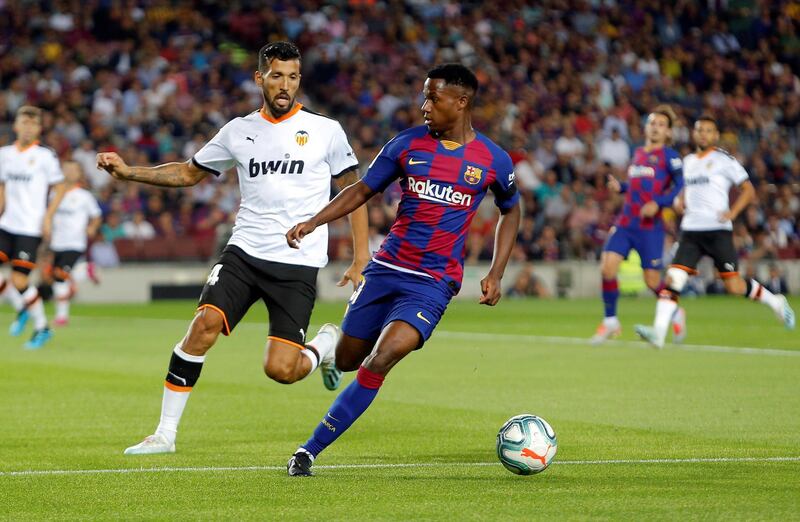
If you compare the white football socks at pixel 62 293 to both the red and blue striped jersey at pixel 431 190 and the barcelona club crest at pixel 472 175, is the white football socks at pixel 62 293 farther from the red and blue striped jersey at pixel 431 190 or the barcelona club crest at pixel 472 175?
the barcelona club crest at pixel 472 175

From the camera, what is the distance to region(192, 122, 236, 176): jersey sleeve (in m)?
9.11

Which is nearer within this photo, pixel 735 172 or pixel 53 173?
pixel 735 172

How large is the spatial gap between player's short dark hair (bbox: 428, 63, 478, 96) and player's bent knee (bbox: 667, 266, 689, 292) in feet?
28.5

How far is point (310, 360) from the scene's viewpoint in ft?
31.0

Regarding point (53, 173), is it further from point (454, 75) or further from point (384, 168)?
point (454, 75)

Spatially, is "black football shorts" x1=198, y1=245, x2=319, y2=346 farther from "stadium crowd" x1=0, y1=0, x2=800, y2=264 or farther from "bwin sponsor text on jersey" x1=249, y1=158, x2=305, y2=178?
"stadium crowd" x1=0, y1=0, x2=800, y2=264

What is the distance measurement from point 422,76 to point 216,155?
81.5 feet

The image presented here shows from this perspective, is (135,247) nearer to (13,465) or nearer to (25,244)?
(25,244)

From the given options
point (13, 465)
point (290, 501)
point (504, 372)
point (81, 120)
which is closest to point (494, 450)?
point (290, 501)

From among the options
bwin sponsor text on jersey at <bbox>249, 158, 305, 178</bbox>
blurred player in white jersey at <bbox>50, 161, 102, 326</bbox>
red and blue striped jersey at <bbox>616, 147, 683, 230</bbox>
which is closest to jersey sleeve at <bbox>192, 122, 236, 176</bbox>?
bwin sponsor text on jersey at <bbox>249, 158, 305, 178</bbox>

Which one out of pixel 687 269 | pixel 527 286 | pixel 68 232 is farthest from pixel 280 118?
pixel 527 286

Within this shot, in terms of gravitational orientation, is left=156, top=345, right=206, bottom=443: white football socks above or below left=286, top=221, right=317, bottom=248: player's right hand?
below

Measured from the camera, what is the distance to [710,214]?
1702 centimetres

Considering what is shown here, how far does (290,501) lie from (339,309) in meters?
18.6
